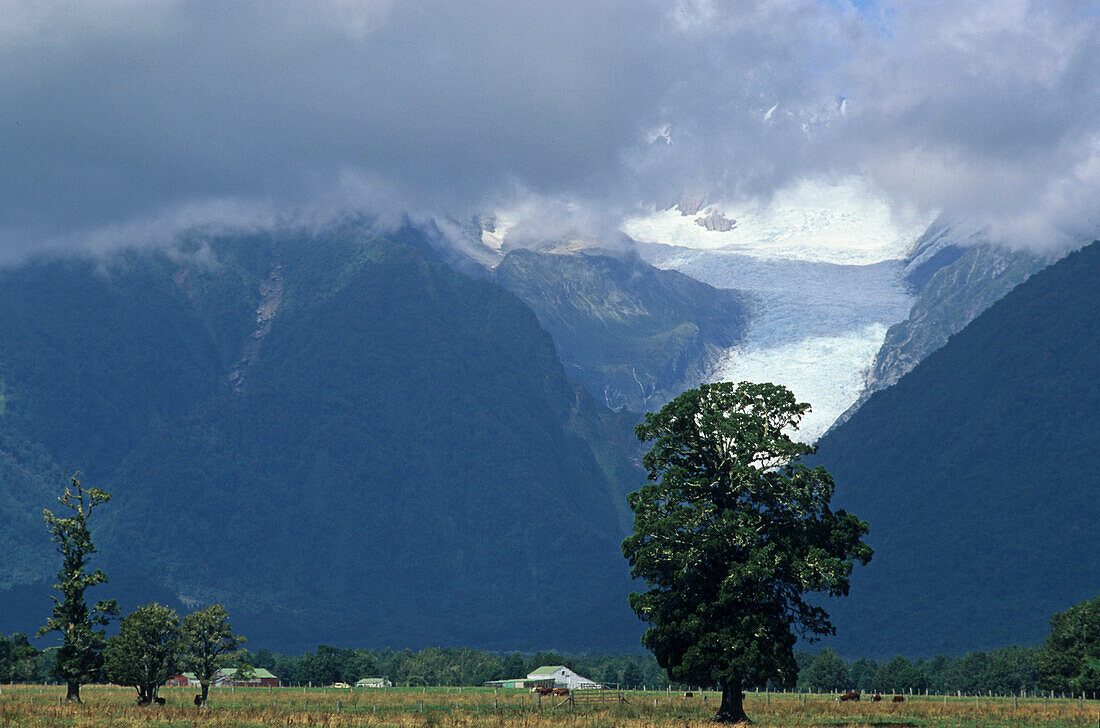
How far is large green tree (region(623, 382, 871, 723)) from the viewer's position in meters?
86.4

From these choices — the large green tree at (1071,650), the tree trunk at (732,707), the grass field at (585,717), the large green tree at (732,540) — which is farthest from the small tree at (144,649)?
the large green tree at (1071,650)

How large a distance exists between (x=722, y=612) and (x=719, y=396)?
14.8 meters

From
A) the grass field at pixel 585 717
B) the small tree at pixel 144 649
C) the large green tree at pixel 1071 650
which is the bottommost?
the grass field at pixel 585 717

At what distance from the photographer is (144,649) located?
115500 mm

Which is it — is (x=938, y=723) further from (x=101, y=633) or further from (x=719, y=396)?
(x=101, y=633)

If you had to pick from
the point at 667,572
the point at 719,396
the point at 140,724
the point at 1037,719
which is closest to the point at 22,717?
the point at 140,724

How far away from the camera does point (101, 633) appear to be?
117188mm

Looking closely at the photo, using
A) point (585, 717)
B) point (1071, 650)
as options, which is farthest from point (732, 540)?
point (1071, 650)

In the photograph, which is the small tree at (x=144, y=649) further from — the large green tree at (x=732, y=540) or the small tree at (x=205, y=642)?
the large green tree at (x=732, y=540)

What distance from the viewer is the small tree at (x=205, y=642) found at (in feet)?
395

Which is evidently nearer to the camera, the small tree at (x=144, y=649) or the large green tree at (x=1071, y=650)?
the small tree at (x=144, y=649)

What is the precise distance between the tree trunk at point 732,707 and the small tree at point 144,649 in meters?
52.6

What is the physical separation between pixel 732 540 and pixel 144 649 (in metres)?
57.8

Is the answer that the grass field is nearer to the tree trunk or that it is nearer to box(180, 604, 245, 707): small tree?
the tree trunk
